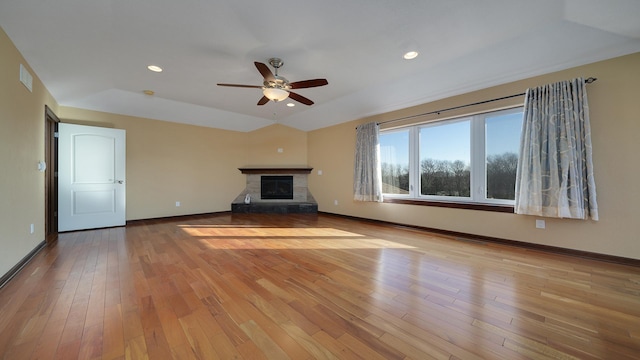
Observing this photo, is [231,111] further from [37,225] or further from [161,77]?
[37,225]

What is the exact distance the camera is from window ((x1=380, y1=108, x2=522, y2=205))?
3.45 metres

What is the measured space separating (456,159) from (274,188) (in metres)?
4.55

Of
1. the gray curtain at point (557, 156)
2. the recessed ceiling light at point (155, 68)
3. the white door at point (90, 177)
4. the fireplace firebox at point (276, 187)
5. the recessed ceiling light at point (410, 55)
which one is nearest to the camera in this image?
the gray curtain at point (557, 156)

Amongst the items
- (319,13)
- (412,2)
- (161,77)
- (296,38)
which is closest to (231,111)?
(161,77)

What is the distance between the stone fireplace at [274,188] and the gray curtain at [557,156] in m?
4.45

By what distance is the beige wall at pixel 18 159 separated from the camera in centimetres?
220

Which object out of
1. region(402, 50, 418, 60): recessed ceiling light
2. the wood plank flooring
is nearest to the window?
the wood plank flooring

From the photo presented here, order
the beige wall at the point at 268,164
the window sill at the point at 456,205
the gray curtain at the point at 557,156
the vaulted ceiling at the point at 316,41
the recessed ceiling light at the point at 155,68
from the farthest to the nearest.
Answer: the window sill at the point at 456,205
the recessed ceiling light at the point at 155,68
the gray curtain at the point at 557,156
the beige wall at the point at 268,164
the vaulted ceiling at the point at 316,41

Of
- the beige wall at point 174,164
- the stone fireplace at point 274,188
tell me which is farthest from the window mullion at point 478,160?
the beige wall at point 174,164

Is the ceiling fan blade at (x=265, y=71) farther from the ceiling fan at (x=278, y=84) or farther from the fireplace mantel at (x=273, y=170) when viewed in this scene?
the fireplace mantel at (x=273, y=170)

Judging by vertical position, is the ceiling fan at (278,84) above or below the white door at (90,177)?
above

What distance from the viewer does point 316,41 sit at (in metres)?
2.63

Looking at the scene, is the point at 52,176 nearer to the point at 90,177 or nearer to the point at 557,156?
the point at 90,177

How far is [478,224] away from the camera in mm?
3639
